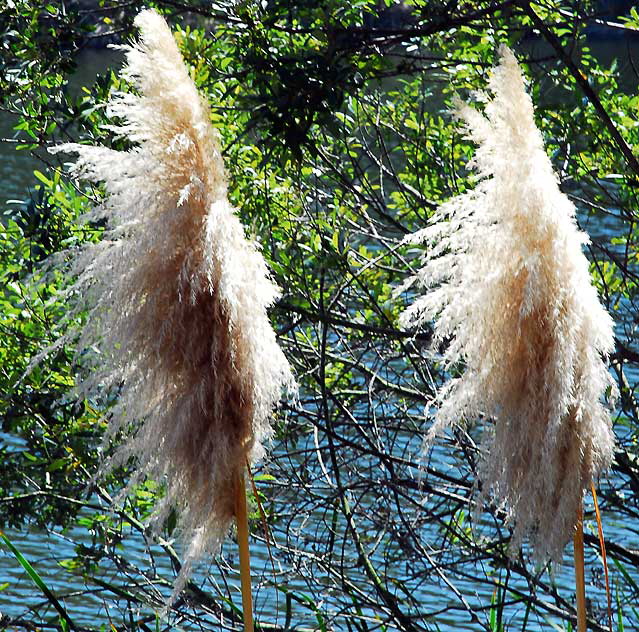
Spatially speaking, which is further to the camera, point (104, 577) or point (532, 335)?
point (104, 577)

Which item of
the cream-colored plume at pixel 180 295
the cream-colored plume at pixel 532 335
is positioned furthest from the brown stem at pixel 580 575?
the cream-colored plume at pixel 180 295

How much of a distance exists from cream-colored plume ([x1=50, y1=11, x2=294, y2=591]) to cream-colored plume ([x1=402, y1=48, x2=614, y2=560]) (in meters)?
0.52

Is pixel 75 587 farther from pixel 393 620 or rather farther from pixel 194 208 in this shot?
pixel 194 208

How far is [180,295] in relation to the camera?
2617 millimetres

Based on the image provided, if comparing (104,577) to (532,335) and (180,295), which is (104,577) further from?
(532,335)

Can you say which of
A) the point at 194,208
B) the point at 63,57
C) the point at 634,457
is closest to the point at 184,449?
the point at 194,208

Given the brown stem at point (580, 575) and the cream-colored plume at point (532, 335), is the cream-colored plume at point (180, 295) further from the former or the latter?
the brown stem at point (580, 575)

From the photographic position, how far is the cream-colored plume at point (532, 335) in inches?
102

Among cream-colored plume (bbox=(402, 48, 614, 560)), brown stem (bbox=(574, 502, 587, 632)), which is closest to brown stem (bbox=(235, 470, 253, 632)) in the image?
cream-colored plume (bbox=(402, 48, 614, 560))

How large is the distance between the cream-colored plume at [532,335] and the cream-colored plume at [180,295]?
52 centimetres

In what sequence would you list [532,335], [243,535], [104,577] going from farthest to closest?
[104,577] < [243,535] < [532,335]

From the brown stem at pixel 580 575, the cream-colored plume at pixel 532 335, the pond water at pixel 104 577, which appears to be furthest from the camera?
the pond water at pixel 104 577

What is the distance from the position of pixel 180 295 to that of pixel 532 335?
0.85m

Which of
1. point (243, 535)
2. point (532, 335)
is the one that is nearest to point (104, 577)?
point (243, 535)
